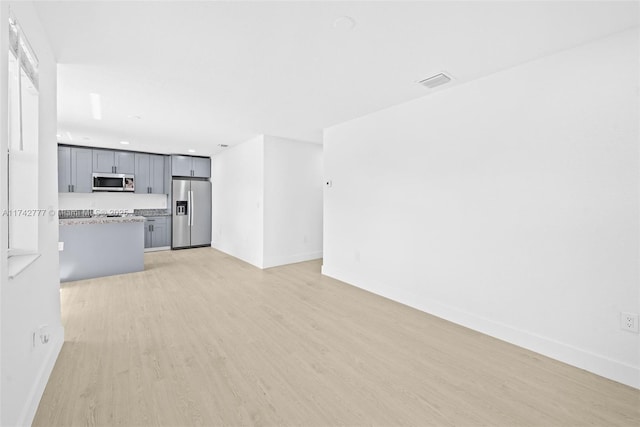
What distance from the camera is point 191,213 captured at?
736 centimetres

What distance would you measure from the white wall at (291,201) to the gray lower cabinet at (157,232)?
3367mm

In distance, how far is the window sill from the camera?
147 centimetres

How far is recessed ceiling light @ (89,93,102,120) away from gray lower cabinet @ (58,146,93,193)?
281 centimetres

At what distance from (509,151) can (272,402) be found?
288 centimetres

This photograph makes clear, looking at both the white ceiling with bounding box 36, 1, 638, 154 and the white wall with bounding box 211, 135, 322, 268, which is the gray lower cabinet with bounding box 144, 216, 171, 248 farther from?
the white ceiling with bounding box 36, 1, 638, 154

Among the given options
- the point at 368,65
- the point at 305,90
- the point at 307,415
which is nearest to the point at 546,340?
the point at 307,415

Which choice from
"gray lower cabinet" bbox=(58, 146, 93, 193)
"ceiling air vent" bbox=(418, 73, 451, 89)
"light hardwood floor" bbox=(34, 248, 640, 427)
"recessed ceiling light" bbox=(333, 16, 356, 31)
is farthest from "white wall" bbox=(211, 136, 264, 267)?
"recessed ceiling light" bbox=(333, 16, 356, 31)

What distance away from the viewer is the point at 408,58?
2.46m

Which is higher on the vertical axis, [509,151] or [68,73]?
[68,73]

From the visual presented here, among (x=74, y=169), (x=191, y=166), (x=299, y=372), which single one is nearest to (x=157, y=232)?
(x=191, y=166)

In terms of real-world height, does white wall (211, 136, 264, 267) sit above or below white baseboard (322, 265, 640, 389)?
above

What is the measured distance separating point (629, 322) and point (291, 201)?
15.6 feet

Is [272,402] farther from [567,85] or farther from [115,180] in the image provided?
[115,180]

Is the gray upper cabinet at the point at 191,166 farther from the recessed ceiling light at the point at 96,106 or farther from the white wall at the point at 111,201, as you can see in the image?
the recessed ceiling light at the point at 96,106
